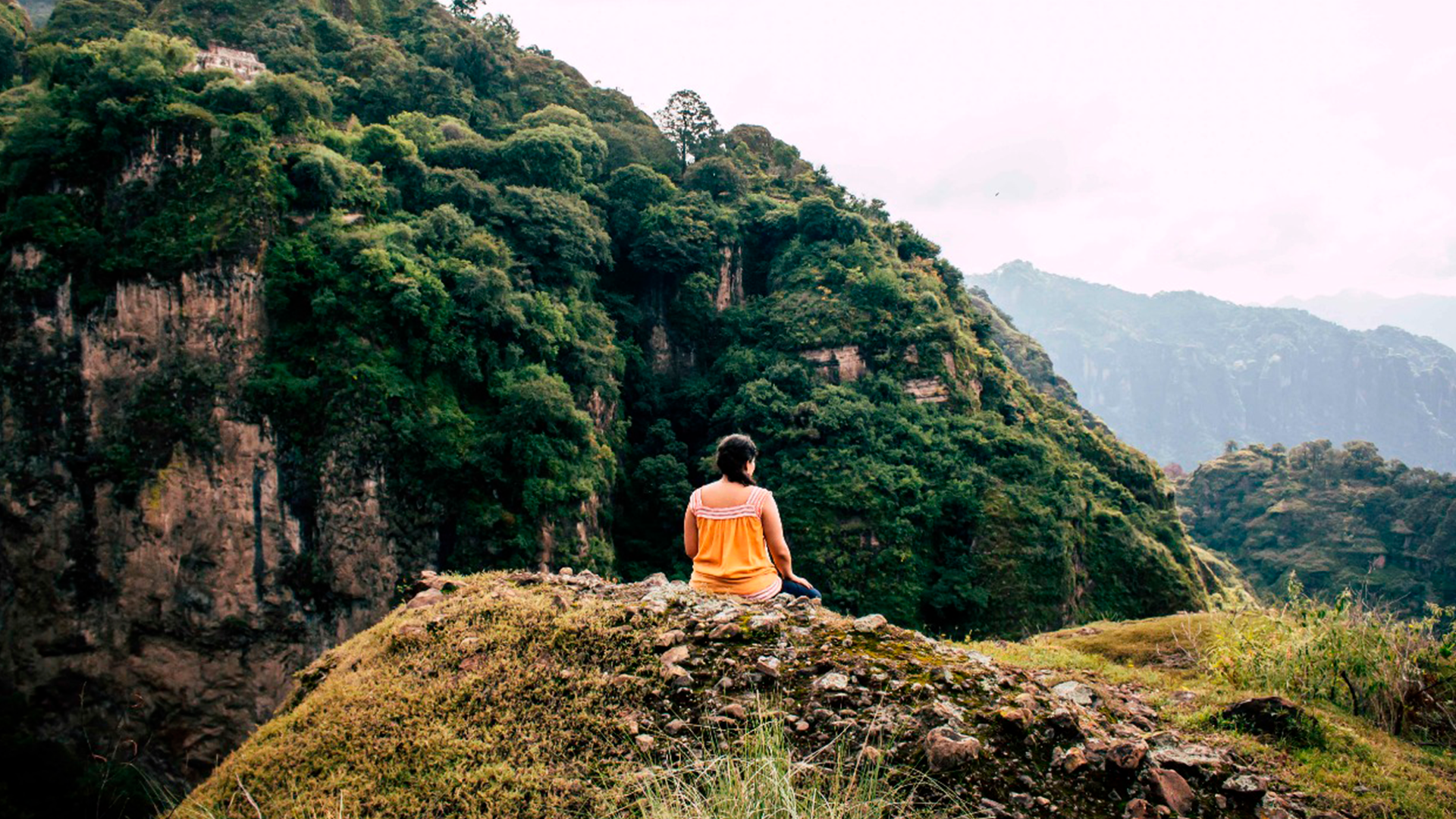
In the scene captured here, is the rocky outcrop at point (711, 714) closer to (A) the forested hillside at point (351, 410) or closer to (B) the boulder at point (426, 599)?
(B) the boulder at point (426, 599)

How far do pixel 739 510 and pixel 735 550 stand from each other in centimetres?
31

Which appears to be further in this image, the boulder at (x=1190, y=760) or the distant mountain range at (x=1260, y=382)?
the distant mountain range at (x=1260, y=382)

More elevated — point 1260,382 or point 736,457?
point 1260,382

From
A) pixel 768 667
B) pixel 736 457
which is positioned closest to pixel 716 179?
pixel 736 457

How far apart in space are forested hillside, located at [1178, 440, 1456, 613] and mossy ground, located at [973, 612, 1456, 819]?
3670 centimetres

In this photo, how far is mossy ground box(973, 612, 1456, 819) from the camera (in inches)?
156

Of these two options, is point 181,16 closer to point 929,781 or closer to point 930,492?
point 930,492

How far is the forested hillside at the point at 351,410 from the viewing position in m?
21.9

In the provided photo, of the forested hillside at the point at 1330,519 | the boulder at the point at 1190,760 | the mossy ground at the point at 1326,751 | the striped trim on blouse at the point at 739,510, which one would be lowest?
the forested hillside at the point at 1330,519

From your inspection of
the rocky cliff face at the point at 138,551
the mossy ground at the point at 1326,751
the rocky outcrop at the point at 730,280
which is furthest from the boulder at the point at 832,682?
the rocky outcrop at the point at 730,280

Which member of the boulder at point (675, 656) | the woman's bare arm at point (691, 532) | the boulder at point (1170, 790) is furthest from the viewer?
the woman's bare arm at point (691, 532)

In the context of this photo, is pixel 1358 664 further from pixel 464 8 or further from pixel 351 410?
pixel 464 8

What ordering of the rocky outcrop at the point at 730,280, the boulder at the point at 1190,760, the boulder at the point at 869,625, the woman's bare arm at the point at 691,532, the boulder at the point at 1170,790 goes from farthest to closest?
the rocky outcrop at the point at 730,280
the woman's bare arm at the point at 691,532
the boulder at the point at 869,625
the boulder at the point at 1190,760
the boulder at the point at 1170,790

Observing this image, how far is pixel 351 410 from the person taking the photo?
22875 mm
